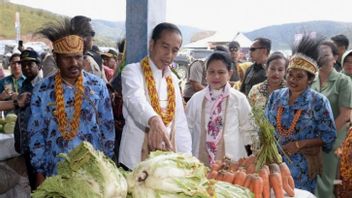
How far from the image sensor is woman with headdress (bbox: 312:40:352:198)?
405 centimetres

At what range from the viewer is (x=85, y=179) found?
123cm

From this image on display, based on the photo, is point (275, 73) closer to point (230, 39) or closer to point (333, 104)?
point (333, 104)

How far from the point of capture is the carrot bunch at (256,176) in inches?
79.5

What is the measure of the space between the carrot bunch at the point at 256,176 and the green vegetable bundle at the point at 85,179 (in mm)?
893

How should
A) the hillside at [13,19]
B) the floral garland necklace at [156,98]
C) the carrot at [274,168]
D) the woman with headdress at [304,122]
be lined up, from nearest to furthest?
the carrot at [274,168]
the floral garland necklace at [156,98]
the woman with headdress at [304,122]
the hillside at [13,19]

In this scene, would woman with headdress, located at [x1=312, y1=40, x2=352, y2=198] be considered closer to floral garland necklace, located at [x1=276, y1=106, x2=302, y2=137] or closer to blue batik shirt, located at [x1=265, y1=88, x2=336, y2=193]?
blue batik shirt, located at [x1=265, y1=88, x2=336, y2=193]

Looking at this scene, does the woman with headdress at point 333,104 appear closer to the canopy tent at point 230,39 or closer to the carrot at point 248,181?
the carrot at point 248,181

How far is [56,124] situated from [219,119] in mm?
1261

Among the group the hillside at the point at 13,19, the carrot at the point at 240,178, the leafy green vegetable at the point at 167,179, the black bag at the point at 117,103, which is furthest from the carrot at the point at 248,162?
the hillside at the point at 13,19

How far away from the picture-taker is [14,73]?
19.2 ft

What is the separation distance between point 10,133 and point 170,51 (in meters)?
2.62

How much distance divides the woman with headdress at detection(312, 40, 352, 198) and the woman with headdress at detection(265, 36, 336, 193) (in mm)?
885

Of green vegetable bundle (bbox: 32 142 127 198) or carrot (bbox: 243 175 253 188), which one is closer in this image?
green vegetable bundle (bbox: 32 142 127 198)

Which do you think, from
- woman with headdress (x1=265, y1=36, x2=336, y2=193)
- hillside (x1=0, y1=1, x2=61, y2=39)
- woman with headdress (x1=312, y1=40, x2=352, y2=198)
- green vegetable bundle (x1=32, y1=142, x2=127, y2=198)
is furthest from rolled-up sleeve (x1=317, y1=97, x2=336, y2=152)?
hillside (x1=0, y1=1, x2=61, y2=39)
